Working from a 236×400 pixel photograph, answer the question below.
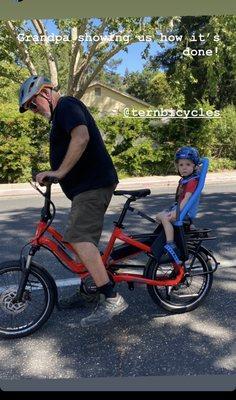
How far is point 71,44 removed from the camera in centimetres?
1458

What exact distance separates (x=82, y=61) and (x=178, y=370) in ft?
48.4

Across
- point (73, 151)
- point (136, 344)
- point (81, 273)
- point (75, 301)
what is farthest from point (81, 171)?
point (136, 344)

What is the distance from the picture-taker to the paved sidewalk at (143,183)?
1027 cm

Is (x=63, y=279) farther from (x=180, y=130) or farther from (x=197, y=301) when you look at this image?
(x=180, y=130)

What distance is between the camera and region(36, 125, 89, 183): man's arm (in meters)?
2.63

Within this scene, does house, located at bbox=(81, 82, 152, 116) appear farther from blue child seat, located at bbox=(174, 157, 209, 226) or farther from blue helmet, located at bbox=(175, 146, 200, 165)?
blue child seat, located at bbox=(174, 157, 209, 226)

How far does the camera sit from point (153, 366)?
2627 mm

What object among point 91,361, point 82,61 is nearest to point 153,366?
point 91,361

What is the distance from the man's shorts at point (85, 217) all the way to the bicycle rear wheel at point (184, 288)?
579 mm

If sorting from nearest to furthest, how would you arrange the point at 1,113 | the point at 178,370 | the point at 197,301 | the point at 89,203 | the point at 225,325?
1. the point at 178,370
2. the point at 89,203
3. the point at 225,325
4. the point at 197,301
5. the point at 1,113

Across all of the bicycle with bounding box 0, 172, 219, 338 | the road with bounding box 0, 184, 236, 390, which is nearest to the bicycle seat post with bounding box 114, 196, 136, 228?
the bicycle with bounding box 0, 172, 219, 338

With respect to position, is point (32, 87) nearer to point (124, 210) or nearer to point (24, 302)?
point (124, 210)

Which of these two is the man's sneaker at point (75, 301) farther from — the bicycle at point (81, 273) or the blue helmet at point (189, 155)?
the blue helmet at point (189, 155)

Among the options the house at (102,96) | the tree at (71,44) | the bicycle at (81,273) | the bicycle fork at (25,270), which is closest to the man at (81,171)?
the bicycle at (81,273)
